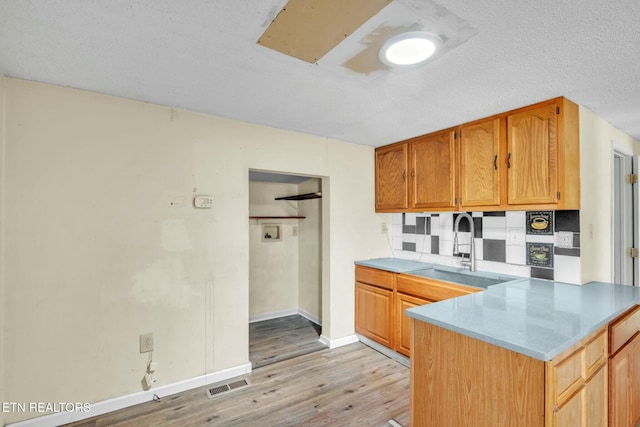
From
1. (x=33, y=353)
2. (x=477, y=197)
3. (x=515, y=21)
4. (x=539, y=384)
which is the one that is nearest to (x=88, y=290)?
(x=33, y=353)

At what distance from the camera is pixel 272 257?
430cm

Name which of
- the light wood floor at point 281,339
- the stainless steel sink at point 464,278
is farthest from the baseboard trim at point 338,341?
the stainless steel sink at point 464,278

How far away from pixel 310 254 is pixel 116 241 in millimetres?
2492

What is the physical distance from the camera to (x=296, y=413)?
2.14 m

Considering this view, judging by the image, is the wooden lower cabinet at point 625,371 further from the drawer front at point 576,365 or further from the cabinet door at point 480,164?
the cabinet door at point 480,164

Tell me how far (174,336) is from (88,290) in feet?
2.26

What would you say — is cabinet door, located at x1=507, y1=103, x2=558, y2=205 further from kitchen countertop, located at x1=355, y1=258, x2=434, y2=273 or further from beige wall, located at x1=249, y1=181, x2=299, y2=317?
beige wall, located at x1=249, y1=181, x2=299, y2=317

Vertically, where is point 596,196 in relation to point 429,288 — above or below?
above

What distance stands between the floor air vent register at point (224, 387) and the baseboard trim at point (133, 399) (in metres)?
0.08

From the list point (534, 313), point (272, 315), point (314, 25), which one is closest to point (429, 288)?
point (534, 313)

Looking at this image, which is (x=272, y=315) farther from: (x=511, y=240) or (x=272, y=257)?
→ (x=511, y=240)

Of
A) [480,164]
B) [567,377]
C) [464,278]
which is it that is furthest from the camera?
[464,278]

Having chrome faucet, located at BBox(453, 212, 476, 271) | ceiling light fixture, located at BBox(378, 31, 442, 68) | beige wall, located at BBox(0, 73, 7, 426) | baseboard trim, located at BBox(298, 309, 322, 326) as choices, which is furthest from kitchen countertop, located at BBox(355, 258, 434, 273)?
beige wall, located at BBox(0, 73, 7, 426)

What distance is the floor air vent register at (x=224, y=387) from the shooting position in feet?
7.77
